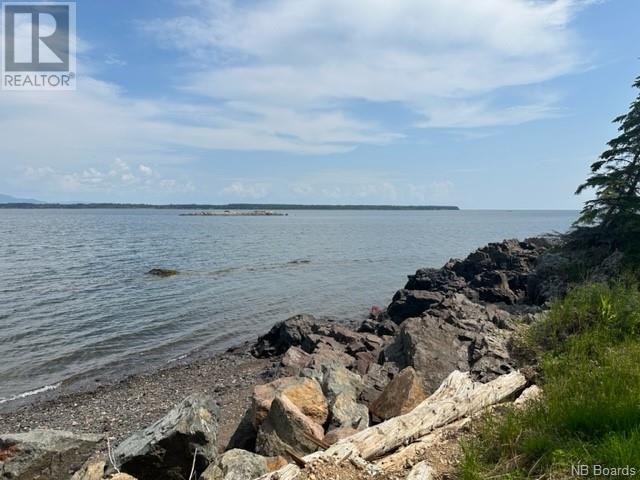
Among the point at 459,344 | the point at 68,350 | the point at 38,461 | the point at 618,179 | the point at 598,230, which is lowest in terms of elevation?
the point at 68,350

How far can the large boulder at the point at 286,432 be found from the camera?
634cm

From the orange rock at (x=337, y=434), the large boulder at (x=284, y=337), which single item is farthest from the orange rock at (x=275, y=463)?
the large boulder at (x=284, y=337)

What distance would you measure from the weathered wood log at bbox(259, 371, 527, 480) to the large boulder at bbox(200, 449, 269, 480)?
20.2 inches

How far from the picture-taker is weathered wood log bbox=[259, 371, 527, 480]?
5184 mm

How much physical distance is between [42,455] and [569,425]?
6956mm

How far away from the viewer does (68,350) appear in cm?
1678

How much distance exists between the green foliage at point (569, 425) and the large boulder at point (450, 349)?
1.41 metres

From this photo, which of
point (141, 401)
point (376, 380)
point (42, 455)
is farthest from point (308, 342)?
point (42, 455)

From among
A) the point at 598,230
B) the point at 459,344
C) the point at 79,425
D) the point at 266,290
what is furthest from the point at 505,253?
the point at 79,425

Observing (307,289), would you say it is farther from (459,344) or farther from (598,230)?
(459,344)

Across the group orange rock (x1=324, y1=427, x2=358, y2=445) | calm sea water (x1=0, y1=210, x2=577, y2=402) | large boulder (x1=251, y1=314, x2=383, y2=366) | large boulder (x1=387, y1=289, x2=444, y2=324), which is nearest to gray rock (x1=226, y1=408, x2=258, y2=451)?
orange rock (x1=324, y1=427, x2=358, y2=445)

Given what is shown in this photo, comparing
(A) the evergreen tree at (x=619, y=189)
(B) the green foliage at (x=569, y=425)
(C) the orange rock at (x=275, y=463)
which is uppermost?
(A) the evergreen tree at (x=619, y=189)

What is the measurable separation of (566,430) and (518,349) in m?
4.93

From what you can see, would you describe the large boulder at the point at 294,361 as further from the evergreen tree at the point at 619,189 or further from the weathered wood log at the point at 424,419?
the evergreen tree at the point at 619,189
